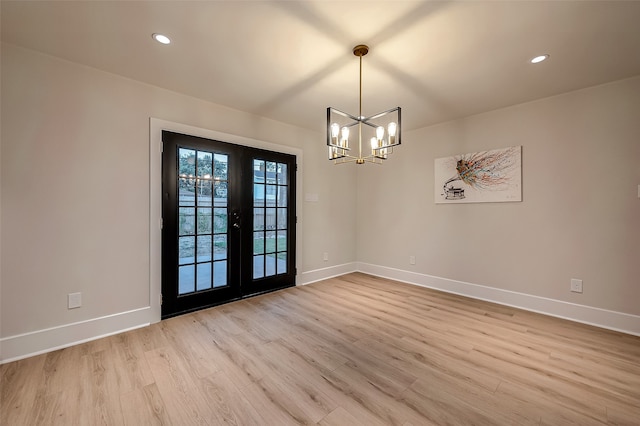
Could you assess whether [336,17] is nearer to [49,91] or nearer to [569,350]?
[49,91]

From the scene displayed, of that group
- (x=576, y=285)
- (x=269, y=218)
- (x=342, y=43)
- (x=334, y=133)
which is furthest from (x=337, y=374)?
(x=576, y=285)

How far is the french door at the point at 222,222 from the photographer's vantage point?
3002mm

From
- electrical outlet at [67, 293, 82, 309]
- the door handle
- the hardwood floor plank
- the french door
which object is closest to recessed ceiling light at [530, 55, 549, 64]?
the french door

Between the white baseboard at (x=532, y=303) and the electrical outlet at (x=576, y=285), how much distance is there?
0.53 feet

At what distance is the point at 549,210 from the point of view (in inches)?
123

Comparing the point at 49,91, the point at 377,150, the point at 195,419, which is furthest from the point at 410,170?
the point at 49,91

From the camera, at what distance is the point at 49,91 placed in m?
2.33

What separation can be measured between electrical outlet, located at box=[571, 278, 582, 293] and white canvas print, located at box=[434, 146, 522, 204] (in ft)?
3.53

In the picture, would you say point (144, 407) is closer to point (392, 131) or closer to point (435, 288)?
point (392, 131)

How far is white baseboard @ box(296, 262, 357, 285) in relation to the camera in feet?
14.2

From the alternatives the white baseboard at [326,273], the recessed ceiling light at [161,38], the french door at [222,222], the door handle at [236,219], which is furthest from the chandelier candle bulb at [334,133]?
the white baseboard at [326,273]

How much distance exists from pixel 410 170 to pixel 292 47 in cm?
289

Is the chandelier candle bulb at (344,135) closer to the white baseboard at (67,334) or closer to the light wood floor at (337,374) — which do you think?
the light wood floor at (337,374)

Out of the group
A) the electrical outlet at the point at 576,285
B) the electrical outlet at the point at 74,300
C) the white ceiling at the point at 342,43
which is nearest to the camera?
the white ceiling at the point at 342,43
